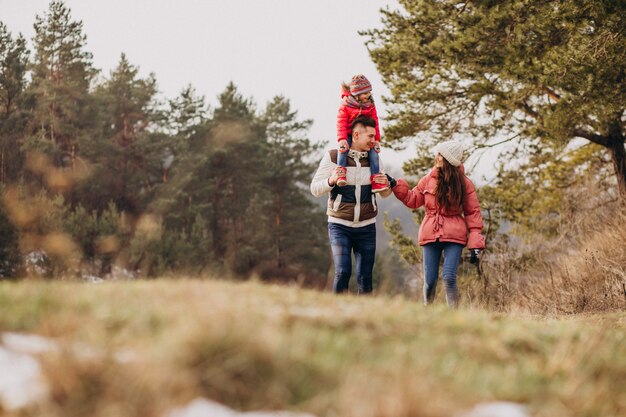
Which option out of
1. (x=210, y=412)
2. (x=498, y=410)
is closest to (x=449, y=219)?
(x=498, y=410)

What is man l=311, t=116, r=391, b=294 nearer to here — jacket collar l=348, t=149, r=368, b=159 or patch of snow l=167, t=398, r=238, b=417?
jacket collar l=348, t=149, r=368, b=159

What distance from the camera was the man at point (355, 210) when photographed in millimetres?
5984

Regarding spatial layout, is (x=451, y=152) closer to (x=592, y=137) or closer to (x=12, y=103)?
(x=592, y=137)

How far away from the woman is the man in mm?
548

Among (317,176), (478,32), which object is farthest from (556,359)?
(478,32)

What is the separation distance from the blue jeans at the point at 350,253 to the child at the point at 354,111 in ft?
1.52

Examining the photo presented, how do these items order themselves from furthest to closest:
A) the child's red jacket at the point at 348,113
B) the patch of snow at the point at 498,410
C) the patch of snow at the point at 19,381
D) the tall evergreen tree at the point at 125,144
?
the tall evergreen tree at the point at 125,144 < the child's red jacket at the point at 348,113 < the patch of snow at the point at 498,410 < the patch of snow at the point at 19,381

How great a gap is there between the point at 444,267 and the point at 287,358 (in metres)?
3.89

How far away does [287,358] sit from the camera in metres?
2.34

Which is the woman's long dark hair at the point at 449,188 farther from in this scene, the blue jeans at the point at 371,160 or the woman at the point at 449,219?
the blue jeans at the point at 371,160

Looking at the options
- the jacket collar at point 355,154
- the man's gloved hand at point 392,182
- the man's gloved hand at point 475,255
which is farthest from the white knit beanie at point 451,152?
the man's gloved hand at point 475,255

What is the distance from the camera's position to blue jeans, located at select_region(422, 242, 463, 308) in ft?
19.7

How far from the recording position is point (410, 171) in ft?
54.7

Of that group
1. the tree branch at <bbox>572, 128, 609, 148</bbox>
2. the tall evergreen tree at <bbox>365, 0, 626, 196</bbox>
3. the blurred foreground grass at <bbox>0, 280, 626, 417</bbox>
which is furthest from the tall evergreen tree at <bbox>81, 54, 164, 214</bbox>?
the blurred foreground grass at <bbox>0, 280, 626, 417</bbox>
